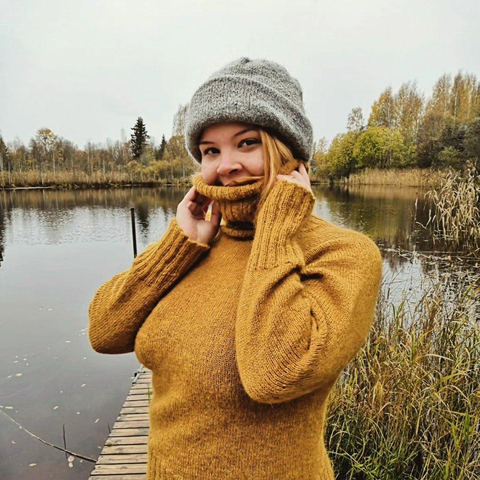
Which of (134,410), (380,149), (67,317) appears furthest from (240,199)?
(380,149)

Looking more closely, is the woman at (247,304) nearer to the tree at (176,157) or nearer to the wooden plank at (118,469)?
the wooden plank at (118,469)

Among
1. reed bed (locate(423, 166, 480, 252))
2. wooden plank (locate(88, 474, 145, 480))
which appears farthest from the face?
reed bed (locate(423, 166, 480, 252))

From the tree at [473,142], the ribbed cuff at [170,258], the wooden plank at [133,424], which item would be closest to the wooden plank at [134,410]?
the wooden plank at [133,424]

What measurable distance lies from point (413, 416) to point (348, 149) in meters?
33.3

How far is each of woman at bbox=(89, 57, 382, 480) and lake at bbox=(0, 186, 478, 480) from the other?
10.2 feet

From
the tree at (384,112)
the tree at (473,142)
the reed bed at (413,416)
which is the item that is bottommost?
the reed bed at (413,416)

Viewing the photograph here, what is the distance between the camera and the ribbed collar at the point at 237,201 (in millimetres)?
926

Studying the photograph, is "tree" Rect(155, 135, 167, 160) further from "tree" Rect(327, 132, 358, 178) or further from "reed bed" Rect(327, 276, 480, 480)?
"reed bed" Rect(327, 276, 480, 480)

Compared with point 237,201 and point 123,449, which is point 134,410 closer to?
point 123,449

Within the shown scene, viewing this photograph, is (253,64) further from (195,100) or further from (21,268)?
(21,268)

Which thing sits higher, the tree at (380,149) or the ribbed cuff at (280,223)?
the tree at (380,149)

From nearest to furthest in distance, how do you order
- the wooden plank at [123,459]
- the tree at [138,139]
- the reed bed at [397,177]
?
the wooden plank at [123,459], the reed bed at [397,177], the tree at [138,139]

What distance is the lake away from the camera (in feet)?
12.8

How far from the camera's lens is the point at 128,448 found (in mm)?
2814
